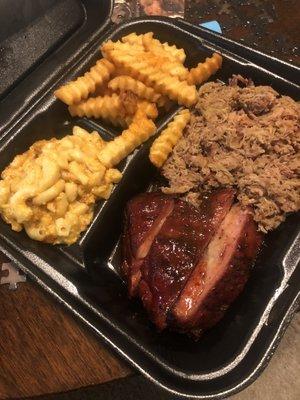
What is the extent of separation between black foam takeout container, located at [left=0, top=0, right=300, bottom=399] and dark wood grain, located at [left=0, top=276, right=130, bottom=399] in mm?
272

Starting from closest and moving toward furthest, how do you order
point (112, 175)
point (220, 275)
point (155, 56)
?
point (220, 275)
point (112, 175)
point (155, 56)

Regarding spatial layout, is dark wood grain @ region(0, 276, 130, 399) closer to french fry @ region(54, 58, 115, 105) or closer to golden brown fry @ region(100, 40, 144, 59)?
french fry @ region(54, 58, 115, 105)

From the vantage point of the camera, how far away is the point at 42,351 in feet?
6.87

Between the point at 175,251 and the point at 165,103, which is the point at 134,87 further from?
the point at 175,251

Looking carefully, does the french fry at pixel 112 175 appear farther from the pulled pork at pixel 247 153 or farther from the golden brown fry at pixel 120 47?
the golden brown fry at pixel 120 47

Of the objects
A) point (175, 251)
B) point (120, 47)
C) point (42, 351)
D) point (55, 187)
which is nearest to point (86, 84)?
point (120, 47)

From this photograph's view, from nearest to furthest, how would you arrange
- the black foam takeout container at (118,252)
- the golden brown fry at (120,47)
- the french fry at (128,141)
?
the black foam takeout container at (118,252), the french fry at (128,141), the golden brown fry at (120,47)

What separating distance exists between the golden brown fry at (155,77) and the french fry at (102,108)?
5.8 inches

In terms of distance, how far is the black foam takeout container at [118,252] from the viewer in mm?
1692

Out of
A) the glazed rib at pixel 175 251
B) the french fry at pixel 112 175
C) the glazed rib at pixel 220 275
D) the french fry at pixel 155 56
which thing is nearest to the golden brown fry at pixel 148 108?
the french fry at pixel 155 56

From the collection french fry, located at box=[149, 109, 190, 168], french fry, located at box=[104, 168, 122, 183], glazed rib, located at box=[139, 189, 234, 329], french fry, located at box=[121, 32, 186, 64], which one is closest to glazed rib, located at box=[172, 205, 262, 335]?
→ glazed rib, located at box=[139, 189, 234, 329]

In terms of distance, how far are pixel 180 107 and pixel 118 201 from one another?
0.52m

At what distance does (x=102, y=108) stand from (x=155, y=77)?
0.95ft

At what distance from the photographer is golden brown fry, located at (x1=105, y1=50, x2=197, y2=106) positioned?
2.00 m
